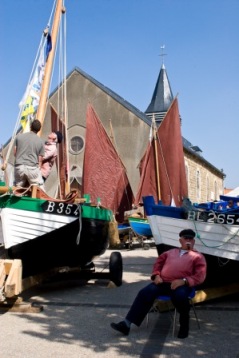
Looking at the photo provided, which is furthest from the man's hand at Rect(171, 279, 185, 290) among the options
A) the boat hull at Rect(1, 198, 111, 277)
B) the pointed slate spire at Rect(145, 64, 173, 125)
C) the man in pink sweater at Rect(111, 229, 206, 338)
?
the pointed slate spire at Rect(145, 64, 173, 125)

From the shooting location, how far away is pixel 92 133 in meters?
14.0

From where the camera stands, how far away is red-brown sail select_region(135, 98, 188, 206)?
1301 centimetres

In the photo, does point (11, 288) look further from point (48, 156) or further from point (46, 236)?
point (48, 156)

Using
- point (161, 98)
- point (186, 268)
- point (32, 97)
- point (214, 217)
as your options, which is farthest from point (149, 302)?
point (161, 98)

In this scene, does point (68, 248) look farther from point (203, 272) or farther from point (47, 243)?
point (203, 272)

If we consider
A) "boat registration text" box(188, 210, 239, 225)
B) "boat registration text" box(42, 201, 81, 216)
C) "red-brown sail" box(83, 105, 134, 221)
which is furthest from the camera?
"red-brown sail" box(83, 105, 134, 221)

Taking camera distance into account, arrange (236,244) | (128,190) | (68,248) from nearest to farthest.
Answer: (236,244)
(68,248)
(128,190)

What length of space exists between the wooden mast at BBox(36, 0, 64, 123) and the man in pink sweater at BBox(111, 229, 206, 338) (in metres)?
4.55

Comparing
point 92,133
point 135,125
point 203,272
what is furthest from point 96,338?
point 135,125

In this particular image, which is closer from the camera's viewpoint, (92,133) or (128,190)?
(92,133)

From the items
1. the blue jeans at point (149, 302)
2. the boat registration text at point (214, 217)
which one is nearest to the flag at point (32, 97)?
the boat registration text at point (214, 217)

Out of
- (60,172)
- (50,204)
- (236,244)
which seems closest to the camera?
(236,244)

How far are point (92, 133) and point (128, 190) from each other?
277 centimetres

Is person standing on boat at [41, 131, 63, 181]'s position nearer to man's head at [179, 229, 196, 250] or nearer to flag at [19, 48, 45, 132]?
flag at [19, 48, 45, 132]
